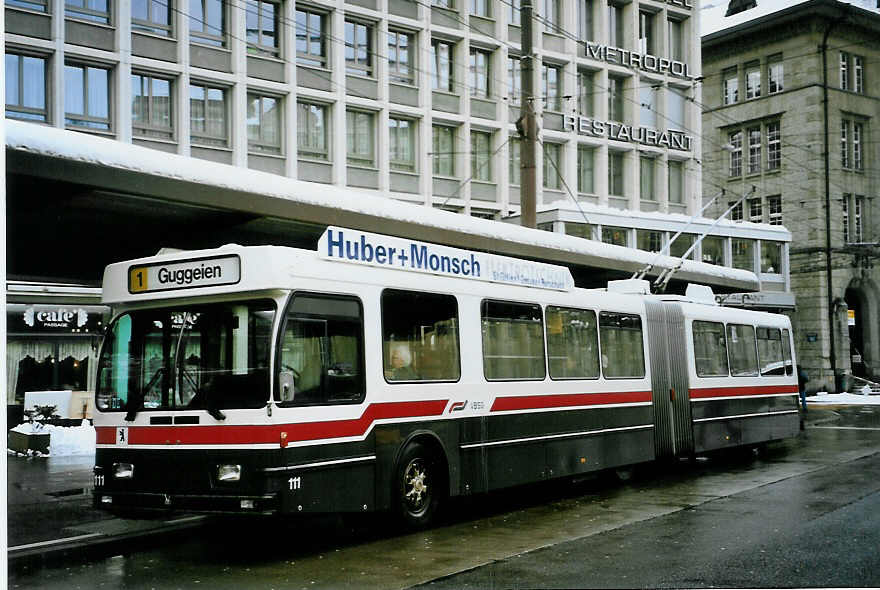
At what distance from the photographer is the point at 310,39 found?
35094 millimetres

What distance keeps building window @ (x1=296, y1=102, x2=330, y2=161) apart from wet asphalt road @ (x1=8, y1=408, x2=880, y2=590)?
2244 cm

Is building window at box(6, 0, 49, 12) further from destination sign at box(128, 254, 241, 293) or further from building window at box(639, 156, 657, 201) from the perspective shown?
building window at box(639, 156, 657, 201)

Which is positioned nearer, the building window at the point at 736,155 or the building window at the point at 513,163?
the building window at the point at 513,163

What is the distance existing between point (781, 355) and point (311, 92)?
755 inches

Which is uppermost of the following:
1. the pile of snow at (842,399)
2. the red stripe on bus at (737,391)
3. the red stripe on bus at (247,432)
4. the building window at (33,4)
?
the building window at (33,4)

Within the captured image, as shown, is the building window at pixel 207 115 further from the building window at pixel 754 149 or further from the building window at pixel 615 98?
the building window at pixel 754 149

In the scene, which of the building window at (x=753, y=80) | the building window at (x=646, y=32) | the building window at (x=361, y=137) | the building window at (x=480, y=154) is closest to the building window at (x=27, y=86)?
the building window at (x=361, y=137)

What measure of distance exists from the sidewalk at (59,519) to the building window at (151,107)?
15.1 meters

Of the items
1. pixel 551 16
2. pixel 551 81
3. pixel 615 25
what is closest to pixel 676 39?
pixel 551 81

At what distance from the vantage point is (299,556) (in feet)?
32.2

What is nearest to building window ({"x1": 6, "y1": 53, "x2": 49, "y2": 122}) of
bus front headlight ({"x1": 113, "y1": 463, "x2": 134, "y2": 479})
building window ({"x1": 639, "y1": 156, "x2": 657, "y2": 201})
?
bus front headlight ({"x1": 113, "y1": 463, "x2": 134, "y2": 479})

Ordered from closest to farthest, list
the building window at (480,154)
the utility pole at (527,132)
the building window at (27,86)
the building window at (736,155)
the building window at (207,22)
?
the utility pole at (527,132) → the building window at (27,86) → the building window at (207,22) → the building window at (480,154) → the building window at (736,155)

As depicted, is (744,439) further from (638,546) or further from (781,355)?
(638,546)

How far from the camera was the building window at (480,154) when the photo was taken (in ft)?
132
